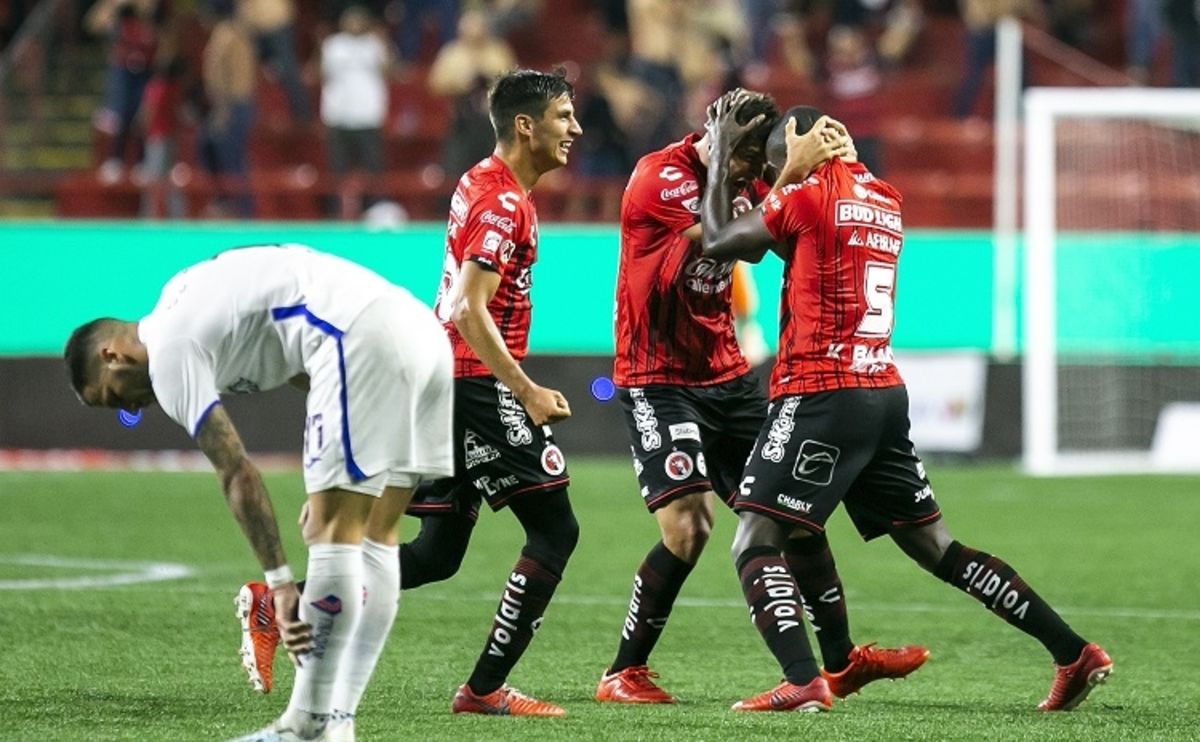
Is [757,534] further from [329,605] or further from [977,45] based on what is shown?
[977,45]

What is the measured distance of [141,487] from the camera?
17.5 meters

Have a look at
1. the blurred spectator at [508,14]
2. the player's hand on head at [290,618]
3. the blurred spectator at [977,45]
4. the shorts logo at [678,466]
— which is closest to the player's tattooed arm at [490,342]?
the shorts logo at [678,466]

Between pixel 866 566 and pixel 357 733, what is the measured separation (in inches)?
259

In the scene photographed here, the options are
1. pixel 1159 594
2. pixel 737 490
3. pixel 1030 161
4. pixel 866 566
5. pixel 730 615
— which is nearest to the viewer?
pixel 737 490

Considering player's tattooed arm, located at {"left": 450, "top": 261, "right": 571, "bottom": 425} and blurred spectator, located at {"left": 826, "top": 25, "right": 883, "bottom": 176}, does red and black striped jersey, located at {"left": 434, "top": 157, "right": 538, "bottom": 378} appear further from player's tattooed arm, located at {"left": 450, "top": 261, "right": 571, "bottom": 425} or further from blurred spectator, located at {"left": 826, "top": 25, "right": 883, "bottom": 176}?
blurred spectator, located at {"left": 826, "top": 25, "right": 883, "bottom": 176}

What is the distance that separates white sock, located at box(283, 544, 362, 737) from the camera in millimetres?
6020

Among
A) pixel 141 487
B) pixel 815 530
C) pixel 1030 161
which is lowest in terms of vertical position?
pixel 141 487

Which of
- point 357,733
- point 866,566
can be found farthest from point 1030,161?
point 357,733

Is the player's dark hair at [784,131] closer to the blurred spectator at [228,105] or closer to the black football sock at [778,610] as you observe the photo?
the black football sock at [778,610]

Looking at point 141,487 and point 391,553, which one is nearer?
A: point 391,553

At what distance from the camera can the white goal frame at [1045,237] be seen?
19031mm

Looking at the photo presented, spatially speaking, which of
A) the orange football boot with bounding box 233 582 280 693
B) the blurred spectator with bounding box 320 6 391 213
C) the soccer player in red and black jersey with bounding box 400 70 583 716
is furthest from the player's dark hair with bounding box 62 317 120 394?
the blurred spectator with bounding box 320 6 391 213

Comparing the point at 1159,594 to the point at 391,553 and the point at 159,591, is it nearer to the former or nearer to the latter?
the point at 159,591

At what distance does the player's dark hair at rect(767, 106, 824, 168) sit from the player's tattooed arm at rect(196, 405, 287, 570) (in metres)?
2.53
